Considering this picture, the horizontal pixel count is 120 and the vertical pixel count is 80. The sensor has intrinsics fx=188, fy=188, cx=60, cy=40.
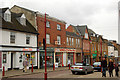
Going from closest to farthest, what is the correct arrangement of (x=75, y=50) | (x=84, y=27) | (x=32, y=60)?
(x=32, y=60) < (x=75, y=50) < (x=84, y=27)

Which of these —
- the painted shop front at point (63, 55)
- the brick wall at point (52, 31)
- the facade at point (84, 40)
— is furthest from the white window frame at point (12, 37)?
the facade at point (84, 40)

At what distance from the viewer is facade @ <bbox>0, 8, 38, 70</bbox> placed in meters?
24.8

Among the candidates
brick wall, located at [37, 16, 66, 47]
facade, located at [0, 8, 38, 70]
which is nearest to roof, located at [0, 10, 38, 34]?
facade, located at [0, 8, 38, 70]

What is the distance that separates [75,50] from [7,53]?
21569mm

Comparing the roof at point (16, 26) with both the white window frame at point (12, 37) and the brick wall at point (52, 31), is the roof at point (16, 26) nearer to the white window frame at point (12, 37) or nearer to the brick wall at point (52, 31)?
the white window frame at point (12, 37)

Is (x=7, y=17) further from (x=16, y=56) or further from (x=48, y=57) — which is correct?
(x=48, y=57)

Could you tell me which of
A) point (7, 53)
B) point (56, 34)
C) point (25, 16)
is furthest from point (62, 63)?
point (7, 53)

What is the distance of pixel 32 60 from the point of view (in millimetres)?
30250

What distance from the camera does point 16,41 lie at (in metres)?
26.5

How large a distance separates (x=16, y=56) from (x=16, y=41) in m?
2.11

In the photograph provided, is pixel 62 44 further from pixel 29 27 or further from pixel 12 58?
pixel 12 58

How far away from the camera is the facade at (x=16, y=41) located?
24.8 meters

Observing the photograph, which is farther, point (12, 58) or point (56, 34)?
point (56, 34)

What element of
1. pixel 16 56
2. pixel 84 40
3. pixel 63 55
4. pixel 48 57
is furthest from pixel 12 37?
pixel 84 40
